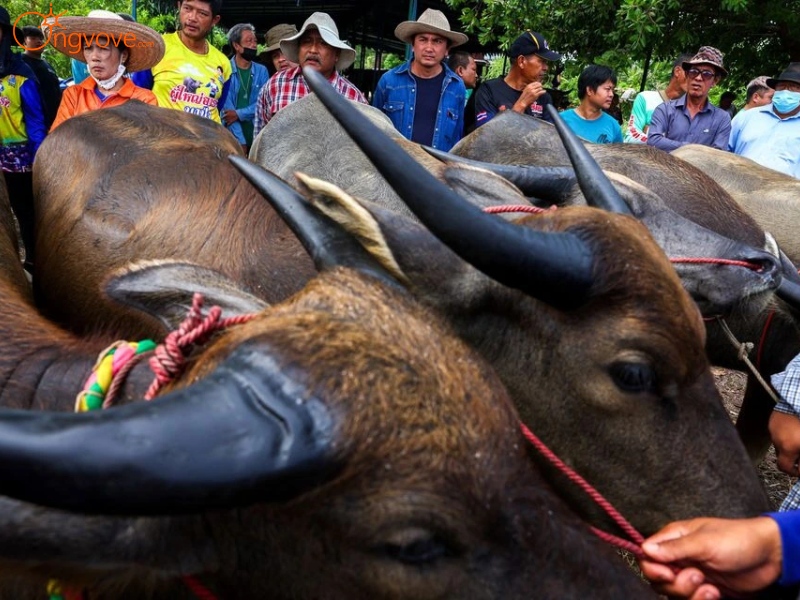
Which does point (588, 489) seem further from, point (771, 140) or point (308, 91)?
point (771, 140)

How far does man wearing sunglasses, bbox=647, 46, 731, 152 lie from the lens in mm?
7590

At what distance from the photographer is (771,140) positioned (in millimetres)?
7668

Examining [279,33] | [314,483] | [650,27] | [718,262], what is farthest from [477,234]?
[650,27]

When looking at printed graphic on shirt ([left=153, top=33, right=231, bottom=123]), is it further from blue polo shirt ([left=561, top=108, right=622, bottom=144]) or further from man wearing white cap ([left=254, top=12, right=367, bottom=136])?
blue polo shirt ([left=561, top=108, right=622, bottom=144])

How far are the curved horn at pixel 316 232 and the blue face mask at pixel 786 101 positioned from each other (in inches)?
274

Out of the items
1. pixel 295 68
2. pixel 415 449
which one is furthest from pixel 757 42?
pixel 415 449

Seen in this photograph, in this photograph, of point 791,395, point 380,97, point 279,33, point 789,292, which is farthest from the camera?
point 279,33

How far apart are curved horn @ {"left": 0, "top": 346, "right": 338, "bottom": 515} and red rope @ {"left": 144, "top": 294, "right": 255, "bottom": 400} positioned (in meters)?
0.29

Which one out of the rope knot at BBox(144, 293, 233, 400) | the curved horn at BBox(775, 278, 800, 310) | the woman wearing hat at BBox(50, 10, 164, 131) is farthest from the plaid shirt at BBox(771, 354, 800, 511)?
the woman wearing hat at BBox(50, 10, 164, 131)

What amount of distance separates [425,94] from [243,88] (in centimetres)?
276

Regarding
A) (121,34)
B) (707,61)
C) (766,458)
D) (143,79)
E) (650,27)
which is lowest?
(766,458)

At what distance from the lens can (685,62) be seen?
784cm

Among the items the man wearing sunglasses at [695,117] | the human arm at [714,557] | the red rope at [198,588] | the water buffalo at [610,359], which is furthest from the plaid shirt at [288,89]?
the red rope at [198,588]

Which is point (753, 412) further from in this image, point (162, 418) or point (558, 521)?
point (162, 418)
